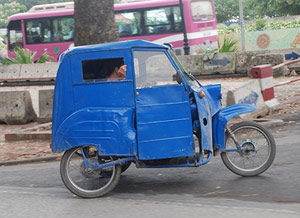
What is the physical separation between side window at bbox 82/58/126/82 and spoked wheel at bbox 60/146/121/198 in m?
0.79

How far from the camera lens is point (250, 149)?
7.24m

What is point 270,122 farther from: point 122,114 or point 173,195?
point 122,114

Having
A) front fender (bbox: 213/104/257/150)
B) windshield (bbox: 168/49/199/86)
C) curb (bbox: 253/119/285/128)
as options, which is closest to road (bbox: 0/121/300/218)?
front fender (bbox: 213/104/257/150)

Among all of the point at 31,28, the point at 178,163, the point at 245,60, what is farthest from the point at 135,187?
the point at 31,28

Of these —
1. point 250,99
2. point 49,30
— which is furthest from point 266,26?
point 250,99

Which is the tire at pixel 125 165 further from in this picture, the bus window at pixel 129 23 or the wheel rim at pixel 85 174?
the bus window at pixel 129 23

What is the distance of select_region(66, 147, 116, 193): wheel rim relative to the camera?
6.94 metres

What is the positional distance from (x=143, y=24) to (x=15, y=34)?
26.0ft

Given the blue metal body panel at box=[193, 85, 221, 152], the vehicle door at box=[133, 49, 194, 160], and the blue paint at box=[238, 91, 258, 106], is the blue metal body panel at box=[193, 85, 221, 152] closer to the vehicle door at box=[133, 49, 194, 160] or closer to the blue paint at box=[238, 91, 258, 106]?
the vehicle door at box=[133, 49, 194, 160]

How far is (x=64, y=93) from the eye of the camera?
22.6 ft

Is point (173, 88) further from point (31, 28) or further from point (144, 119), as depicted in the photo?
point (31, 28)

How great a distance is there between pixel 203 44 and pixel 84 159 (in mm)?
27374

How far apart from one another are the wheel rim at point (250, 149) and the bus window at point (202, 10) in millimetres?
26435

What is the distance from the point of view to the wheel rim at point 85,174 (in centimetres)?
694
